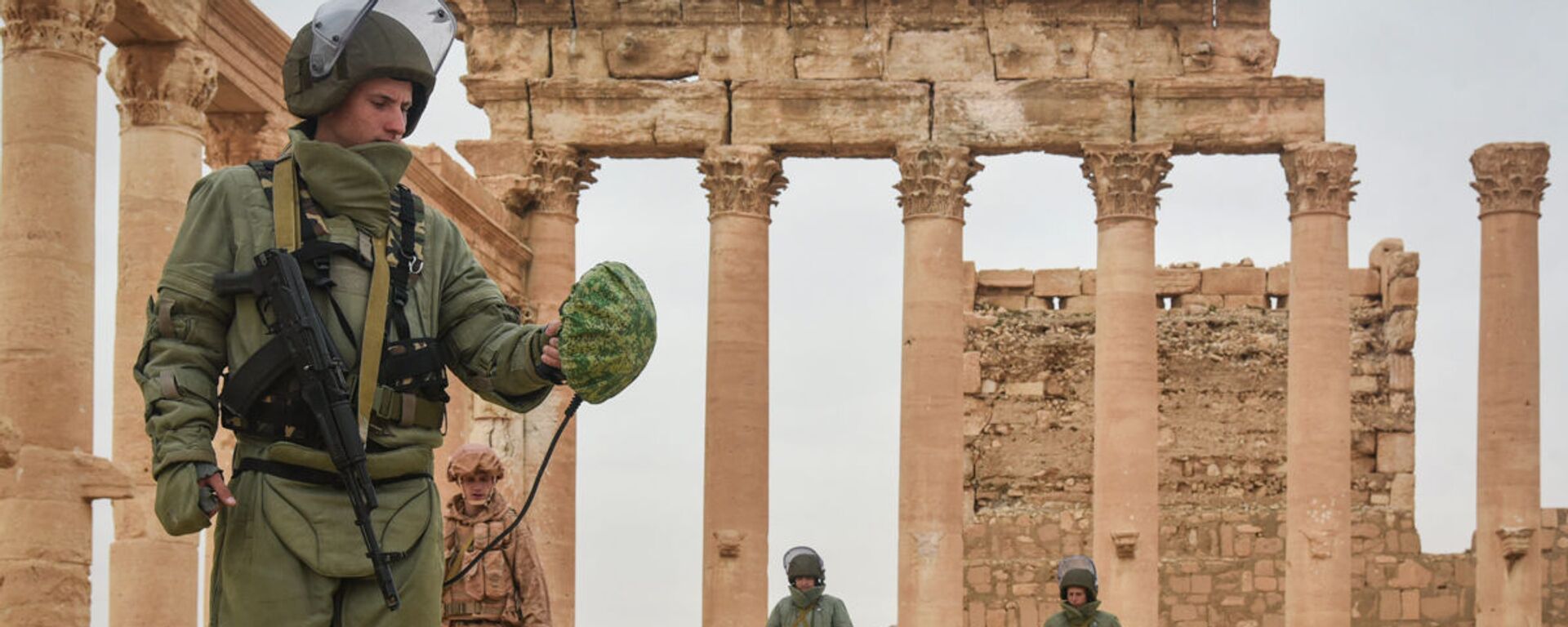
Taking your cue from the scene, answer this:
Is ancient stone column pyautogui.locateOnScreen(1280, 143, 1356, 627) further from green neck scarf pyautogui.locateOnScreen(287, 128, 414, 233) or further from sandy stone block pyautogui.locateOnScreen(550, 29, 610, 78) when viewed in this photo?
green neck scarf pyautogui.locateOnScreen(287, 128, 414, 233)

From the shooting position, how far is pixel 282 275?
493 centimetres

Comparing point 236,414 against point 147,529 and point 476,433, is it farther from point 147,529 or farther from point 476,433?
point 476,433

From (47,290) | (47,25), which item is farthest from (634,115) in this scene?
(47,290)

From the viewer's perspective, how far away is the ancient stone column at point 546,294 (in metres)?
28.2

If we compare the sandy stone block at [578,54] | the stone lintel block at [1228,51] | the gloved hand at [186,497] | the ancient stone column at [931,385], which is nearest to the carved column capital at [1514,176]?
the stone lintel block at [1228,51]

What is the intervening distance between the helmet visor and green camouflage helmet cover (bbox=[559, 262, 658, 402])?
0.66m

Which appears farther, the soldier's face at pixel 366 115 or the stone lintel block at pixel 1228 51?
the stone lintel block at pixel 1228 51

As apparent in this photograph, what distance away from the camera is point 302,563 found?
4.93 m

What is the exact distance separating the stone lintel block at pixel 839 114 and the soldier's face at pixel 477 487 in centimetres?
1821

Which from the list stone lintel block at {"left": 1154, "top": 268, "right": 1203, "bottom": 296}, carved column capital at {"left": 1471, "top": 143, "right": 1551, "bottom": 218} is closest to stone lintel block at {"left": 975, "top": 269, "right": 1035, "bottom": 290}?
stone lintel block at {"left": 1154, "top": 268, "right": 1203, "bottom": 296}

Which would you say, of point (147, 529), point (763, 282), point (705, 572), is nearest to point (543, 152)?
Answer: point (763, 282)

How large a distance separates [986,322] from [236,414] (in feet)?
96.8

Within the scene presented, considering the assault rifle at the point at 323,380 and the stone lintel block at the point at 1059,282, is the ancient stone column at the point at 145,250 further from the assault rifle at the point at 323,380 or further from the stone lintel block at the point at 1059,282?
the stone lintel block at the point at 1059,282

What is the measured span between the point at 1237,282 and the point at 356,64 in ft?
99.3
